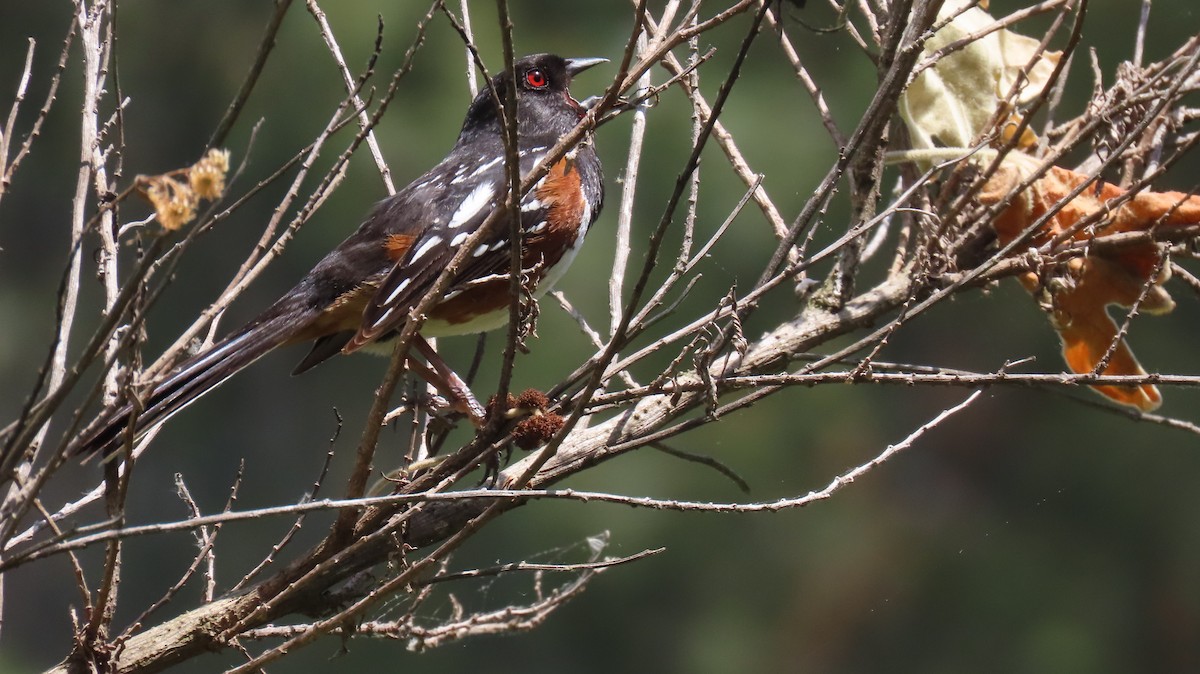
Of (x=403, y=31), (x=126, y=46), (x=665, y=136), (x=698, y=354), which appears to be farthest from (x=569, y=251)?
(x=126, y=46)

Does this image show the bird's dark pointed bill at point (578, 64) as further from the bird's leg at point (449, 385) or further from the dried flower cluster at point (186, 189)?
the dried flower cluster at point (186, 189)

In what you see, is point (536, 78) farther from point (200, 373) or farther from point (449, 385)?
point (200, 373)

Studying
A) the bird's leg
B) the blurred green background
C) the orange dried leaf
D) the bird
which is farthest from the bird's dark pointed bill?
the blurred green background

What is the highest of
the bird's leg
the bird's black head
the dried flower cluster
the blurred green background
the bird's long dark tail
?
the dried flower cluster

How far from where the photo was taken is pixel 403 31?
6324 millimetres

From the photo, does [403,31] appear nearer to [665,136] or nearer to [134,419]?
[665,136]

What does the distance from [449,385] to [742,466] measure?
3955 mm

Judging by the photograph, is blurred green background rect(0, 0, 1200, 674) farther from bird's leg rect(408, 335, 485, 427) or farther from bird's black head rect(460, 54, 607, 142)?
bird's leg rect(408, 335, 485, 427)

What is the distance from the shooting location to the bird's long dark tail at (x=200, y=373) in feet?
4.98

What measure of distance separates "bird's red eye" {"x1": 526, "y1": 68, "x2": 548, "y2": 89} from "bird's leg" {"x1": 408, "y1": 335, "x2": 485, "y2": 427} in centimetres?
85

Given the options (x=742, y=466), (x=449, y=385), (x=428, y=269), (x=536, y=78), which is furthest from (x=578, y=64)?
(x=742, y=466)

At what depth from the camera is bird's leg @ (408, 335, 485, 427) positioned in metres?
2.09

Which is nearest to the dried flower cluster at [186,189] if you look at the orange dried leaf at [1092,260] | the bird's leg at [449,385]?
the bird's leg at [449,385]

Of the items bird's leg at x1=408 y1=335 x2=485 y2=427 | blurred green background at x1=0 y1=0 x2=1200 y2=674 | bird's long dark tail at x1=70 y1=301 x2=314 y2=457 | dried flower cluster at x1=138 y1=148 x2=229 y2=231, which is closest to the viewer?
dried flower cluster at x1=138 y1=148 x2=229 y2=231
